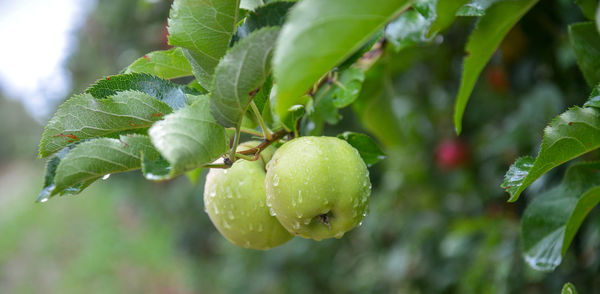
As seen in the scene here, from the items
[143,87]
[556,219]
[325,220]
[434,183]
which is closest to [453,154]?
[434,183]

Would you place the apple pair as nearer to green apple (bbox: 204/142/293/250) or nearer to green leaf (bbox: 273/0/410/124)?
green apple (bbox: 204/142/293/250)

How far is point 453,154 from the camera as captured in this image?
72.5 inches

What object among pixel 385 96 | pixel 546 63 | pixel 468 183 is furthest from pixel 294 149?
pixel 468 183

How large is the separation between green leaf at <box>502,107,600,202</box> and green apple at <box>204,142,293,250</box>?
32cm

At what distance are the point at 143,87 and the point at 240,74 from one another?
0.60 ft

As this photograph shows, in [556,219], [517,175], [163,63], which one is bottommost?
[556,219]

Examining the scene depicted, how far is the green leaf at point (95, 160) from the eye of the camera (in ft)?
1.69

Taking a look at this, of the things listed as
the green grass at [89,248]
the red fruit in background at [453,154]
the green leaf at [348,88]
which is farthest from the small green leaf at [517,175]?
the green grass at [89,248]

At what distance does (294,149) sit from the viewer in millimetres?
587

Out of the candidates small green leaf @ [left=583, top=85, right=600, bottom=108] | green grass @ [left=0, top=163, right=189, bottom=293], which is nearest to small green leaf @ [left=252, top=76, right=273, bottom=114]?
small green leaf @ [left=583, top=85, right=600, bottom=108]

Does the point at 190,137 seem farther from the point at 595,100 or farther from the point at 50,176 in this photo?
the point at 595,100

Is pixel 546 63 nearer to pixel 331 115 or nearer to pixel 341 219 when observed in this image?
pixel 331 115

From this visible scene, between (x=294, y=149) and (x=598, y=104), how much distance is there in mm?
371

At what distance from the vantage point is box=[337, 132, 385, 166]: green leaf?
0.70m
